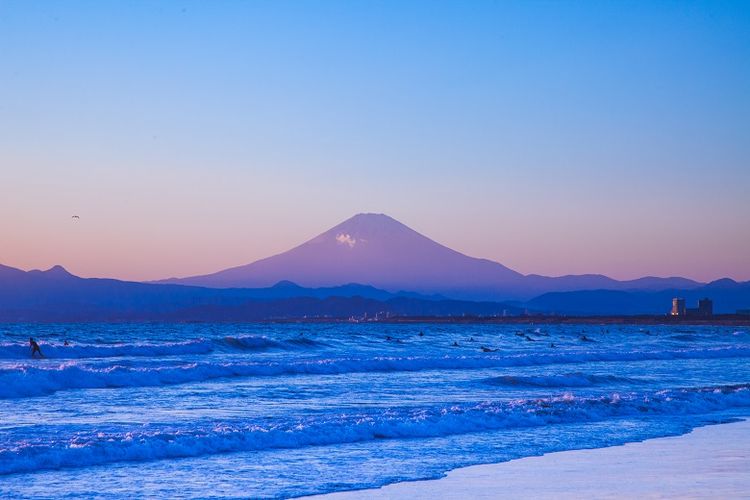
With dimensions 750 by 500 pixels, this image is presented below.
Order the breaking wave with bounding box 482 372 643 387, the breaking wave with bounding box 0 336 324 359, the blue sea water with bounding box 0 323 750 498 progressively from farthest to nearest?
the breaking wave with bounding box 0 336 324 359 < the breaking wave with bounding box 482 372 643 387 < the blue sea water with bounding box 0 323 750 498

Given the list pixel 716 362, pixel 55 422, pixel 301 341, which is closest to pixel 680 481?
pixel 55 422

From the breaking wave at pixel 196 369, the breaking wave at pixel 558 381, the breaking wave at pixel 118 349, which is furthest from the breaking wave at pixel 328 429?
the breaking wave at pixel 118 349

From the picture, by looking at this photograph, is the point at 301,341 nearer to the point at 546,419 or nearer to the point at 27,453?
the point at 546,419

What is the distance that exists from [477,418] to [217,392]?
382 inches

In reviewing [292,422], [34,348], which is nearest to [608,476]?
[292,422]

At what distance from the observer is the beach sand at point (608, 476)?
1200 cm

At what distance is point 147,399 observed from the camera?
2430cm

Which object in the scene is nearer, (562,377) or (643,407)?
(643,407)

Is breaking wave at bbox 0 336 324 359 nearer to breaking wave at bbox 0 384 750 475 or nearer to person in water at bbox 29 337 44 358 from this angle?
person in water at bbox 29 337 44 358

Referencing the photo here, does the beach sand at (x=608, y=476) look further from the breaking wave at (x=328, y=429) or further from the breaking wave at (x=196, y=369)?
the breaking wave at (x=196, y=369)

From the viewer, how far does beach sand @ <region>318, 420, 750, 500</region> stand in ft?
39.4

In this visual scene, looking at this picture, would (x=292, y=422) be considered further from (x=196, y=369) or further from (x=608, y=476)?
(x=196, y=369)

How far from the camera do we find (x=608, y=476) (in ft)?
43.8

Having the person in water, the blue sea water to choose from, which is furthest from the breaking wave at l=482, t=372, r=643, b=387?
the person in water
